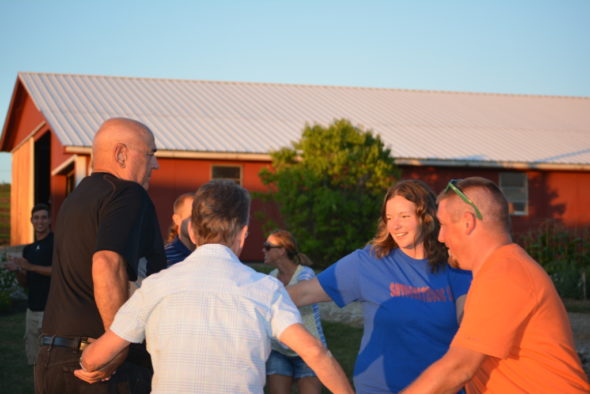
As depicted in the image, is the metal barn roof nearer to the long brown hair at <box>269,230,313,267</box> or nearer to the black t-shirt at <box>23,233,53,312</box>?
the black t-shirt at <box>23,233,53,312</box>

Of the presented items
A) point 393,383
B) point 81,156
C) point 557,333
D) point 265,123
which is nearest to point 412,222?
point 393,383

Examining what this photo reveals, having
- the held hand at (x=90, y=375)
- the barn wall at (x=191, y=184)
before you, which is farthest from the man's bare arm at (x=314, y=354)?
the barn wall at (x=191, y=184)

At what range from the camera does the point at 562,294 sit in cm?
1554

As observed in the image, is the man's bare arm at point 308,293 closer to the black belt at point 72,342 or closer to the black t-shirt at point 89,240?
the black t-shirt at point 89,240

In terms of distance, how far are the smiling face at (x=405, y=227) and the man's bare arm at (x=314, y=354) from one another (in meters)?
1.49

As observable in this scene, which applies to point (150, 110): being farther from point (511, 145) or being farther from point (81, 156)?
point (511, 145)

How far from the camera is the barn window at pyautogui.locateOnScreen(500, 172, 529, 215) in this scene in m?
25.3

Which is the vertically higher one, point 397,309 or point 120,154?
point 120,154

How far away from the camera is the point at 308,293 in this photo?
170 inches

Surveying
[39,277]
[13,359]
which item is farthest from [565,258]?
[39,277]

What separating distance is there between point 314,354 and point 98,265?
1290 millimetres

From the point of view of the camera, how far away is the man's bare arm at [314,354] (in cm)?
288

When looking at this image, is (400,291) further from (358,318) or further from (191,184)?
(191,184)

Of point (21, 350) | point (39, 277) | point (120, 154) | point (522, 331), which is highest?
point (120, 154)
